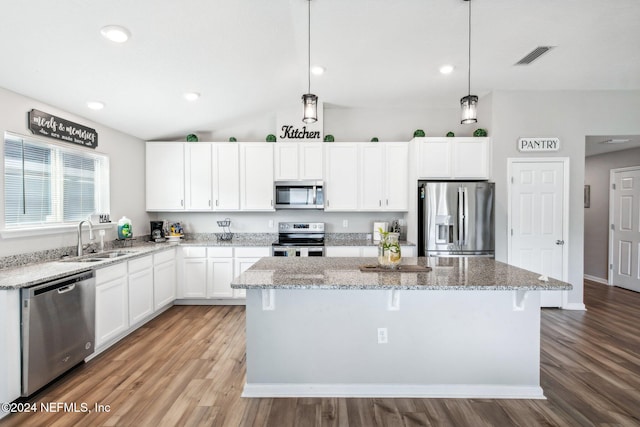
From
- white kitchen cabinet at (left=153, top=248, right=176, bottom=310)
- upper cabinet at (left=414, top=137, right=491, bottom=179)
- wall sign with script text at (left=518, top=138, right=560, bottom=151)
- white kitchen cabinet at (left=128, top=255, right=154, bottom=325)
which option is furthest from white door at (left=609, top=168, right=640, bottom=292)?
white kitchen cabinet at (left=128, top=255, right=154, bottom=325)

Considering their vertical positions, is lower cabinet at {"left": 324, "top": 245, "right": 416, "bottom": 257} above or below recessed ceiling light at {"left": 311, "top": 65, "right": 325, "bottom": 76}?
below

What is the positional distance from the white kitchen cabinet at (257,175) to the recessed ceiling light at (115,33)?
2.32 metres

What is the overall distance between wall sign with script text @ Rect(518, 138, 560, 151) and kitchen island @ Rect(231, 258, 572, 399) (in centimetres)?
268

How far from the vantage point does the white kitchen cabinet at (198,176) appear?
488cm

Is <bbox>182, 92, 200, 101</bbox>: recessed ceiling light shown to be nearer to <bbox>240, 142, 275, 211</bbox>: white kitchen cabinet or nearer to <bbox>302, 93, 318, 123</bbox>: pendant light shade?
<bbox>240, 142, 275, 211</bbox>: white kitchen cabinet

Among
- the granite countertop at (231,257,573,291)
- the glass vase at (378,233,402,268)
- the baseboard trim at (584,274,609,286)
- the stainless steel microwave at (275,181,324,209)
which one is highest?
the stainless steel microwave at (275,181,324,209)

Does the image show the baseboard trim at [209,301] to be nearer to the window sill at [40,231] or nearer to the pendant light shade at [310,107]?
the window sill at [40,231]

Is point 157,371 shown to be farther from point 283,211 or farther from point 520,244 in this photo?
point 520,244

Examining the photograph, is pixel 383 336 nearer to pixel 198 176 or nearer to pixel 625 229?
pixel 198 176

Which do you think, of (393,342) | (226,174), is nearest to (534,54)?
(393,342)

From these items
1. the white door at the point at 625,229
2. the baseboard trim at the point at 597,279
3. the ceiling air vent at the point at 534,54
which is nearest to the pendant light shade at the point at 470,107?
the ceiling air vent at the point at 534,54

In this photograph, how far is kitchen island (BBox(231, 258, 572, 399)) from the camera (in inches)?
96.4

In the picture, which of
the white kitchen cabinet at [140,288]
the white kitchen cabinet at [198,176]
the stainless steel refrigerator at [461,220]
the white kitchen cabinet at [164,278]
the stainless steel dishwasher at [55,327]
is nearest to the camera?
the stainless steel dishwasher at [55,327]

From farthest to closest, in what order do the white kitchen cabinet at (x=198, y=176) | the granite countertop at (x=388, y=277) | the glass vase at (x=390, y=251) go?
the white kitchen cabinet at (x=198, y=176) < the glass vase at (x=390, y=251) < the granite countertop at (x=388, y=277)
